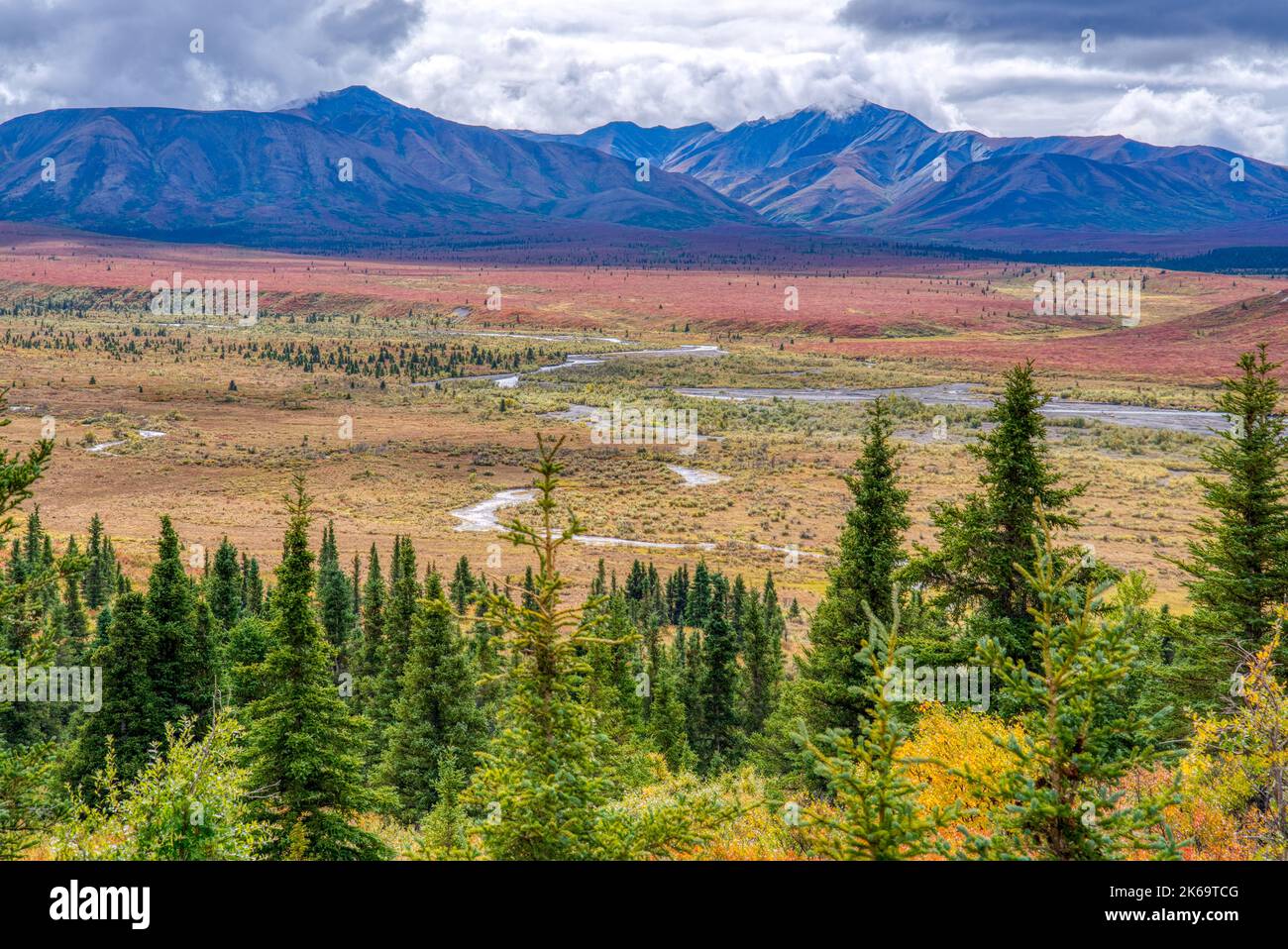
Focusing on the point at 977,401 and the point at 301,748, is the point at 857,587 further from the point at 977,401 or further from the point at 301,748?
the point at 977,401

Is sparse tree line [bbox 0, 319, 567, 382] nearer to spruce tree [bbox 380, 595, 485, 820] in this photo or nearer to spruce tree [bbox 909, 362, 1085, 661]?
spruce tree [bbox 380, 595, 485, 820]

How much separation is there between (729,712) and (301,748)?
20.8 m

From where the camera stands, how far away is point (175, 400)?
10106 cm

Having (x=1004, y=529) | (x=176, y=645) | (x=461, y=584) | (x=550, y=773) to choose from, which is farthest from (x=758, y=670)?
(x=550, y=773)

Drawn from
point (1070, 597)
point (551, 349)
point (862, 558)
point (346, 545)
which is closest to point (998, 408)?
point (862, 558)

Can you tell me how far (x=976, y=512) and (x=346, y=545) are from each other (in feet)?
151

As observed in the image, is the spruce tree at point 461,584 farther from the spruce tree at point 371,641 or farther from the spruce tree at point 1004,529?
the spruce tree at point 1004,529

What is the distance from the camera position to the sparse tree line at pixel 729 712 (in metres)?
7.20

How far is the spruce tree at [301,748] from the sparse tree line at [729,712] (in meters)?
0.05

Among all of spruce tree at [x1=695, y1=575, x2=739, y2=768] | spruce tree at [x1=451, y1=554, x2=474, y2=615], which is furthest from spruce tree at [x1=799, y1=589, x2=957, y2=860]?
spruce tree at [x1=451, y1=554, x2=474, y2=615]

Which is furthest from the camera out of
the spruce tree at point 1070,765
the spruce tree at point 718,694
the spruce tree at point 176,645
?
the spruce tree at point 718,694

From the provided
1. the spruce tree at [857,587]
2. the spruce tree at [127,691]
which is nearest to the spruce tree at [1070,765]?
the spruce tree at [857,587]

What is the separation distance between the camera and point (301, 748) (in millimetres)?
14023
